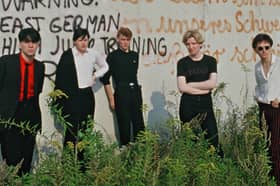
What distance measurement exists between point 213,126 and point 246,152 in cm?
58

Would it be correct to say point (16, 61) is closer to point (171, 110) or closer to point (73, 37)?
point (73, 37)

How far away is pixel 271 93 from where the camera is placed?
675 cm

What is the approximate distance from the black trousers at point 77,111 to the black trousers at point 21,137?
484 millimetres

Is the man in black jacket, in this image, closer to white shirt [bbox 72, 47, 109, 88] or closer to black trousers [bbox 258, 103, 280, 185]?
white shirt [bbox 72, 47, 109, 88]

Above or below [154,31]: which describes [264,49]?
below

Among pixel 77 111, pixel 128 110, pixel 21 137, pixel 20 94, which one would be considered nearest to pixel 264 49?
pixel 128 110

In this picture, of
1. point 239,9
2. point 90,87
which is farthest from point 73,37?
point 239,9

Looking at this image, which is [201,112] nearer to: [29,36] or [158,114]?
[158,114]

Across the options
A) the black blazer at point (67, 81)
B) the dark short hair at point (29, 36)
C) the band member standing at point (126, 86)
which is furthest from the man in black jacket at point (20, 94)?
the band member standing at point (126, 86)

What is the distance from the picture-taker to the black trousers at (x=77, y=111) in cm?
702

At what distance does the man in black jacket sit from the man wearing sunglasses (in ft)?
7.24

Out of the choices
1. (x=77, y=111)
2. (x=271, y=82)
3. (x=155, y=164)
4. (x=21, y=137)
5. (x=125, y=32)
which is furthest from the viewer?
(x=125, y=32)

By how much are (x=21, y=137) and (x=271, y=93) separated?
8.20 feet

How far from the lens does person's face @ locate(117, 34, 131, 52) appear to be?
7.59 metres
